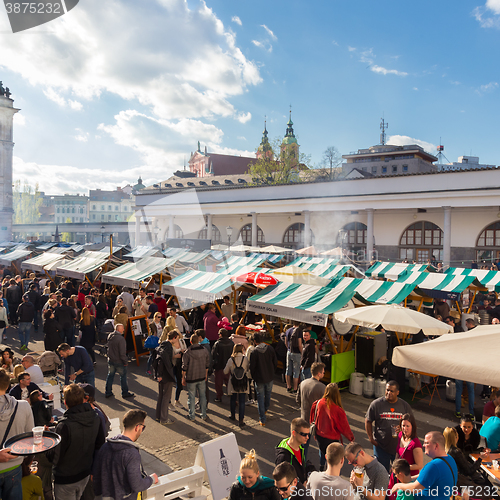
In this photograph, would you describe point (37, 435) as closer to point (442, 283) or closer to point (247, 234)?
point (442, 283)

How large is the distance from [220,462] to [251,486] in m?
1.82

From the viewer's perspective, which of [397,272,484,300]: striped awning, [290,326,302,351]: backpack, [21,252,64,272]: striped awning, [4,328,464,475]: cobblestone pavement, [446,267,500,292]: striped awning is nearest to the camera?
[4,328,464,475]: cobblestone pavement

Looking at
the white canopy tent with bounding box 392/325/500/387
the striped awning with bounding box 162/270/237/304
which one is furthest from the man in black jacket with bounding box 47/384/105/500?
the striped awning with bounding box 162/270/237/304

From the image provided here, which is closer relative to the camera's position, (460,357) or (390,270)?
(460,357)

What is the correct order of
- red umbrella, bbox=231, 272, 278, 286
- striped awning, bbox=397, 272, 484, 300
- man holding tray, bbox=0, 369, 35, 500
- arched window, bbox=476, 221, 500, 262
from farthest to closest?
arched window, bbox=476, 221, 500, 262, striped awning, bbox=397, 272, 484, 300, red umbrella, bbox=231, 272, 278, 286, man holding tray, bbox=0, 369, 35, 500

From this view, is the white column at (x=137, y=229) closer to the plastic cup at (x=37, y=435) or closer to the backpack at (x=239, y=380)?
the backpack at (x=239, y=380)

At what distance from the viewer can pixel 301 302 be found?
9836 mm

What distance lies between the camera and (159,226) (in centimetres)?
4931

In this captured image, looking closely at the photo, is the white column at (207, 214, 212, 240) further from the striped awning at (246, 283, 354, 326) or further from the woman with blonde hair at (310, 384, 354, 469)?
the woman with blonde hair at (310, 384, 354, 469)

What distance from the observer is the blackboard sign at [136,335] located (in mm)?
11359

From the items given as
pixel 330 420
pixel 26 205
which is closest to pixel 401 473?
pixel 330 420

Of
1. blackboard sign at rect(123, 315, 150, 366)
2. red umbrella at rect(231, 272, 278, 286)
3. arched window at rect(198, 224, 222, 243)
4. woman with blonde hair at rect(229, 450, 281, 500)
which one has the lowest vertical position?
blackboard sign at rect(123, 315, 150, 366)

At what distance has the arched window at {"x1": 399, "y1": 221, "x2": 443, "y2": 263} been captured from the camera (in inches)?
1196

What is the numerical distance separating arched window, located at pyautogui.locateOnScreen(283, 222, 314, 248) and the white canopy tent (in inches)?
1268
